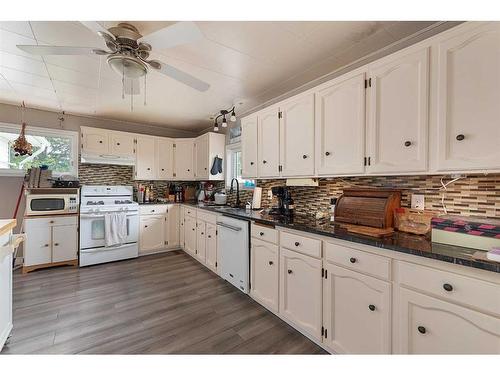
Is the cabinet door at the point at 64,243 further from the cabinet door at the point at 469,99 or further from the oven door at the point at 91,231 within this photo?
the cabinet door at the point at 469,99

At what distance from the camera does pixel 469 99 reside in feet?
4.00

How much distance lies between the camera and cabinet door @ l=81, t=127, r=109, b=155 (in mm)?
3729

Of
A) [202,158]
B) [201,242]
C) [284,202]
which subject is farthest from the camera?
[202,158]

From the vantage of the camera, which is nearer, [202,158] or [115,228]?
[115,228]

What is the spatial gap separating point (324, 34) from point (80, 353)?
9.91 feet

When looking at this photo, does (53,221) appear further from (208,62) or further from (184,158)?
(208,62)

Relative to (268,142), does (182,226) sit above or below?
below

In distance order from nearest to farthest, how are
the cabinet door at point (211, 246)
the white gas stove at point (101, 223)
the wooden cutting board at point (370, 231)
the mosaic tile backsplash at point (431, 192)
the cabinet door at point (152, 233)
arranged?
1. the mosaic tile backsplash at point (431, 192)
2. the wooden cutting board at point (370, 231)
3. the cabinet door at point (211, 246)
4. the white gas stove at point (101, 223)
5. the cabinet door at point (152, 233)

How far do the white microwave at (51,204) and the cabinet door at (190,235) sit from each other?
5.45ft

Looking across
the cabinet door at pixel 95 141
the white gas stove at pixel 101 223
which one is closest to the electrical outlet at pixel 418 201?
the white gas stove at pixel 101 223

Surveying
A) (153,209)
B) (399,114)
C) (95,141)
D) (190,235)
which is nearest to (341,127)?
(399,114)

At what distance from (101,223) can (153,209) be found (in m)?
0.80

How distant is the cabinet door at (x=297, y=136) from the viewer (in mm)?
2123

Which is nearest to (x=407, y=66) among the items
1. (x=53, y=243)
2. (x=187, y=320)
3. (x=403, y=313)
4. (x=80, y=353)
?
(x=403, y=313)
